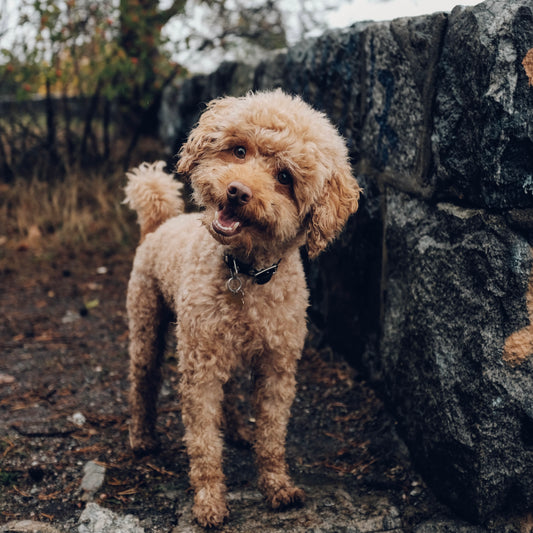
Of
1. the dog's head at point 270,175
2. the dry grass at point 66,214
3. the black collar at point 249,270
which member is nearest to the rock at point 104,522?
Answer: the black collar at point 249,270

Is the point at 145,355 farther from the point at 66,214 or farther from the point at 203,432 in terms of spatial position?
the point at 66,214

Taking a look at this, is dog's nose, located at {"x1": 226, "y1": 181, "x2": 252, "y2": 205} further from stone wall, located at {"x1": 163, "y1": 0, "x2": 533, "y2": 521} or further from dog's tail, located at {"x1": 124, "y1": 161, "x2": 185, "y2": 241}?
dog's tail, located at {"x1": 124, "y1": 161, "x2": 185, "y2": 241}

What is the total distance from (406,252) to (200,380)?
40.5 inches

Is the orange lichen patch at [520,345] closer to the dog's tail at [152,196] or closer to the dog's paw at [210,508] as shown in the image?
the dog's paw at [210,508]

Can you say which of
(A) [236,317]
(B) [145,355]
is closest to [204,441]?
(A) [236,317]

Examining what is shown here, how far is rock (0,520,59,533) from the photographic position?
83.7 inches

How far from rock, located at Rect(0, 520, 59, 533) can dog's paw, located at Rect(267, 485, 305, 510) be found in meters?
0.84

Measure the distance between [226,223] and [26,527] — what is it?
1350mm

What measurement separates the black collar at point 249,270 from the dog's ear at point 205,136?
39 cm

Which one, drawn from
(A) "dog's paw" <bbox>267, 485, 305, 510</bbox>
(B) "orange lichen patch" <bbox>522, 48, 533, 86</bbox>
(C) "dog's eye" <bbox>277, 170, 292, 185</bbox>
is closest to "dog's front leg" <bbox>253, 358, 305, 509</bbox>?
(A) "dog's paw" <bbox>267, 485, 305, 510</bbox>

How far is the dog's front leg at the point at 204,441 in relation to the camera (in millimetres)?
2285

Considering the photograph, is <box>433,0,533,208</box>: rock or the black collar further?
the black collar

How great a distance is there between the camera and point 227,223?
2.01 metres

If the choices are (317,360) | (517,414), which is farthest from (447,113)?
(317,360)
